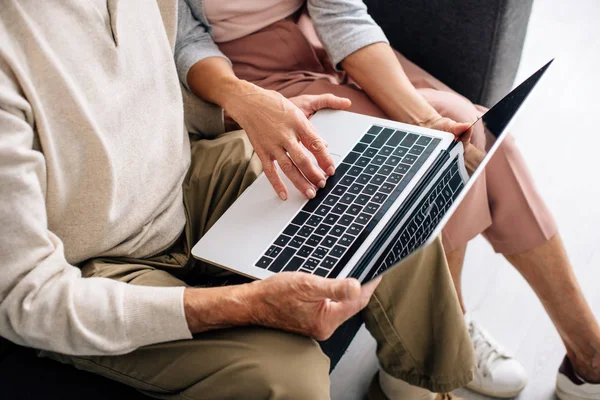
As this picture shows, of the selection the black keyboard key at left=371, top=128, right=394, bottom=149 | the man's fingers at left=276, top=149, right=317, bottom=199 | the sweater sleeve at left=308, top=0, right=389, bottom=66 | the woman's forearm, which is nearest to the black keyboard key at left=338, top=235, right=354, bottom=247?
the man's fingers at left=276, top=149, right=317, bottom=199

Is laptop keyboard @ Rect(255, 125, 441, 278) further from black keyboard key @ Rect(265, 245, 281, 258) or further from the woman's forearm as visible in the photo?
the woman's forearm

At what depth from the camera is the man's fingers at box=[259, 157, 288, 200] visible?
39.3 inches

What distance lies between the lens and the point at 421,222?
→ 871 millimetres

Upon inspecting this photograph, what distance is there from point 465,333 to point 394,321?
113 millimetres

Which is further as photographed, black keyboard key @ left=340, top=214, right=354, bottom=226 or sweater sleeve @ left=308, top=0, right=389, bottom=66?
sweater sleeve @ left=308, top=0, right=389, bottom=66

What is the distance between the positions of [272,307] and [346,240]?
0.48 ft

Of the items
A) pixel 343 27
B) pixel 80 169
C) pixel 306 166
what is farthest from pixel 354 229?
pixel 343 27

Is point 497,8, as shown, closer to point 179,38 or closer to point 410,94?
point 410,94

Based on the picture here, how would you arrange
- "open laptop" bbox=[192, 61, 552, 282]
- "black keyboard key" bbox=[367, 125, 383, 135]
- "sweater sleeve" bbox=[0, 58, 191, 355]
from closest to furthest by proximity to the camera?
"sweater sleeve" bbox=[0, 58, 191, 355]
"open laptop" bbox=[192, 61, 552, 282]
"black keyboard key" bbox=[367, 125, 383, 135]

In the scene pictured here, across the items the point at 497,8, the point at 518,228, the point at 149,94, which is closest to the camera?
the point at 149,94

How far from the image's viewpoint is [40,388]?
908mm

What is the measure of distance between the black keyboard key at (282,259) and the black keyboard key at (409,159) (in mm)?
236

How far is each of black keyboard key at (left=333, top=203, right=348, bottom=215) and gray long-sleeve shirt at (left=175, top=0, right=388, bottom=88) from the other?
0.42m

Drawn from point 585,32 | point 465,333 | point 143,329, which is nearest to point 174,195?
point 143,329
